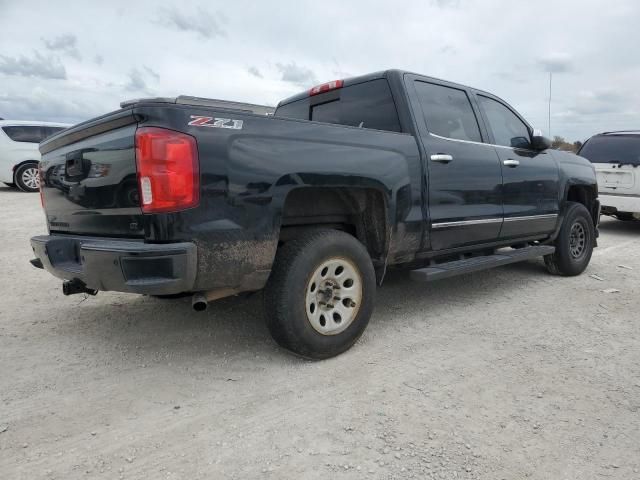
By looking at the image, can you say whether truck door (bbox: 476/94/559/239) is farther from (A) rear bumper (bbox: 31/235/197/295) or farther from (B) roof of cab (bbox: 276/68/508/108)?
(A) rear bumper (bbox: 31/235/197/295)

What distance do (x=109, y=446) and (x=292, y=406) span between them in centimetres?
86

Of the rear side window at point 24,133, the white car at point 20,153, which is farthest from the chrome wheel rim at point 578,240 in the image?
the rear side window at point 24,133

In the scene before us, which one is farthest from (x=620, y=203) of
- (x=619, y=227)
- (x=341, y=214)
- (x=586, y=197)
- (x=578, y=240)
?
(x=341, y=214)

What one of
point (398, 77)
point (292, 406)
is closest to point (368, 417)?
point (292, 406)

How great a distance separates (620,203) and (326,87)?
6490 mm

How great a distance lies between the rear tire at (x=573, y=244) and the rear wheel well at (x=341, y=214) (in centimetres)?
287

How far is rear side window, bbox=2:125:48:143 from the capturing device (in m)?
10.4

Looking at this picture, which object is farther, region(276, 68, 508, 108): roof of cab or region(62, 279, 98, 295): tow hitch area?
region(276, 68, 508, 108): roof of cab

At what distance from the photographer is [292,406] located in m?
2.41

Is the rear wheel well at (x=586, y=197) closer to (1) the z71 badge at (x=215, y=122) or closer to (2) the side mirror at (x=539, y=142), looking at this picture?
(2) the side mirror at (x=539, y=142)

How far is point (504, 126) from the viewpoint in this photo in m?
4.61

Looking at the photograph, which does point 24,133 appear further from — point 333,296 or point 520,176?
point 520,176

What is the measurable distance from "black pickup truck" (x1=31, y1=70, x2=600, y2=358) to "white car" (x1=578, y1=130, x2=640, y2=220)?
15.7 feet

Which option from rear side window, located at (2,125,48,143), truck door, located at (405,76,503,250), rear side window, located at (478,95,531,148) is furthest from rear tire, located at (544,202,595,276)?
rear side window, located at (2,125,48,143)
